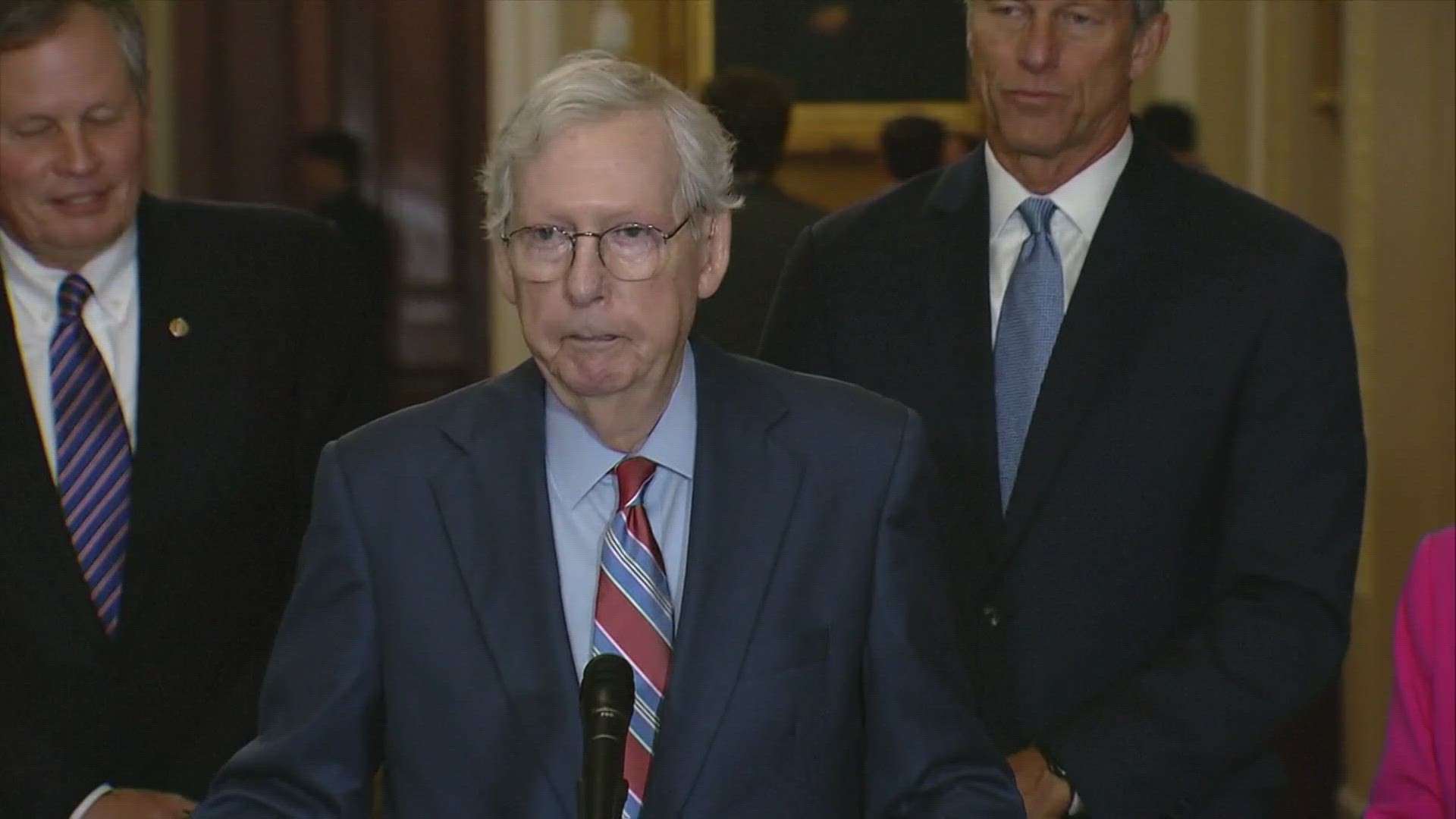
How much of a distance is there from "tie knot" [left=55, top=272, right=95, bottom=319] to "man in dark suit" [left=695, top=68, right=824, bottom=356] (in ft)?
3.25

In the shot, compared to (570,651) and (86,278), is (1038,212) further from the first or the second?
(86,278)

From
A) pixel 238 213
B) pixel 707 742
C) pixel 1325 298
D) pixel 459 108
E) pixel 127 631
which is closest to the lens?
pixel 707 742

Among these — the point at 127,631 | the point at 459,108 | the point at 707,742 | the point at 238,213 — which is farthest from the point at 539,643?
the point at 459,108

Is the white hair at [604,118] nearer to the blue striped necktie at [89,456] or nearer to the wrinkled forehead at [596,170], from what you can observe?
the wrinkled forehead at [596,170]

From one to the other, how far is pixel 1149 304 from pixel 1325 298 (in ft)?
0.67

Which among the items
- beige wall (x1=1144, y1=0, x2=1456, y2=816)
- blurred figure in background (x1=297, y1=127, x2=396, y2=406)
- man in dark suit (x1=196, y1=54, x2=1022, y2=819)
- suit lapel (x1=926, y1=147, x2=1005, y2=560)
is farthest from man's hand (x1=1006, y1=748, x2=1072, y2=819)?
beige wall (x1=1144, y1=0, x2=1456, y2=816)

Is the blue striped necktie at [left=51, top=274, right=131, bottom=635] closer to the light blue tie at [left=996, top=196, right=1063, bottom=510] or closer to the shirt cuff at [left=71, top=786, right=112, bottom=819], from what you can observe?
the shirt cuff at [left=71, top=786, right=112, bottom=819]

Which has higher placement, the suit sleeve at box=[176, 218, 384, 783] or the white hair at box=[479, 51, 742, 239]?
the white hair at box=[479, 51, 742, 239]

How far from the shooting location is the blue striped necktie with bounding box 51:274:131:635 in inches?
99.2

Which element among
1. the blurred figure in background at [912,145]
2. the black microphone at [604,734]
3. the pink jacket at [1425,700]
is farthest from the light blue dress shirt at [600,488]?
the blurred figure in background at [912,145]

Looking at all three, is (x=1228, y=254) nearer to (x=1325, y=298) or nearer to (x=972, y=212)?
(x=1325, y=298)

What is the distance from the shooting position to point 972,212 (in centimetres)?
251

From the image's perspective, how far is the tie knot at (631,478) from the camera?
1.92 meters

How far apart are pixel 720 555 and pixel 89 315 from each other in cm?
108
